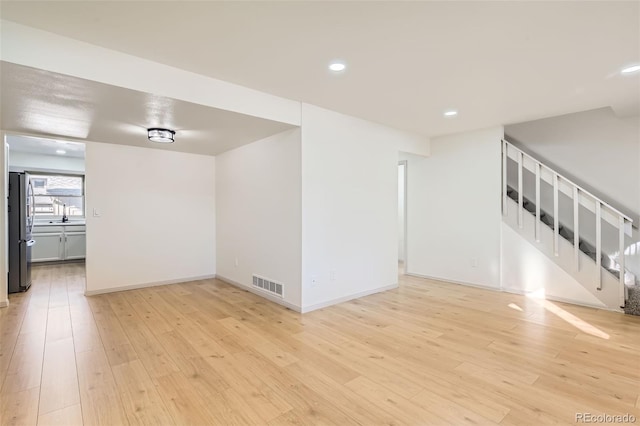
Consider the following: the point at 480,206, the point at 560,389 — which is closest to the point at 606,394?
the point at 560,389

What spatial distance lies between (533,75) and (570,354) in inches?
101

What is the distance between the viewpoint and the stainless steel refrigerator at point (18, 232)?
168 inches

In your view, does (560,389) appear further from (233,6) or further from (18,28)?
(18,28)

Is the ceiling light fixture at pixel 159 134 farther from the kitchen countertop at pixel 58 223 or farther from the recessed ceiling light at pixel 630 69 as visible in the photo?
the recessed ceiling light at pixel 630 69

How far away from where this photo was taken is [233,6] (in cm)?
191

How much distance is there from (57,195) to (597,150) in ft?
35.8

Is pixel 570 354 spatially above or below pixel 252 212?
below

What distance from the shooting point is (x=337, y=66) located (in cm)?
269

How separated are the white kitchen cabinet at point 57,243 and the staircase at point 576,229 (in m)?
8.80

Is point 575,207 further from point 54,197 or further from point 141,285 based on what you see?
point 54,197

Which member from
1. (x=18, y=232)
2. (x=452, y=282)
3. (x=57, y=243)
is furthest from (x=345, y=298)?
(x=57, y=243)

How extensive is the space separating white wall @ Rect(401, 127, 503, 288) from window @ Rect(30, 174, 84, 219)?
800cm

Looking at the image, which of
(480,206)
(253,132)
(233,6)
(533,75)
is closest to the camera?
(233,6)

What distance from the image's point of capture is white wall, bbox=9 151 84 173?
21.5 ft
